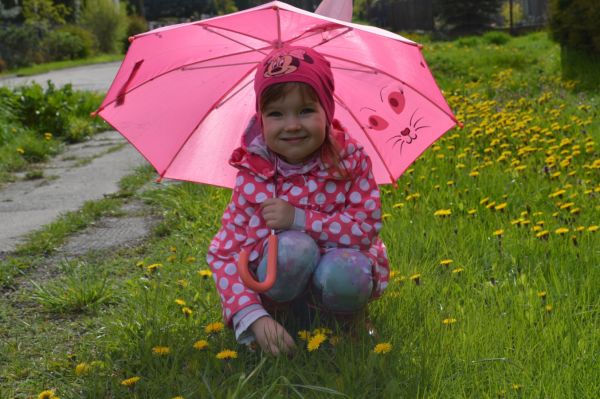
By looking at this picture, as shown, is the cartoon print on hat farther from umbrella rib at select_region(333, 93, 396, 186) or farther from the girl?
umbrella rib at select_region(333, 93, 396, 186)

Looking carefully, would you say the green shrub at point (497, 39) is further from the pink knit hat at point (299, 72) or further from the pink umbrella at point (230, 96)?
the pink knit hat at point (299, 72)

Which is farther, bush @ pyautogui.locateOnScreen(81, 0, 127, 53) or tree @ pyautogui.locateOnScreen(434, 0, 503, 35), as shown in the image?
bush @ pyautogui.locateOnScreen(81, 0, 127, 53)

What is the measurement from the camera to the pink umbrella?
2879mm

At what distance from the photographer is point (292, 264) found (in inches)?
99.7

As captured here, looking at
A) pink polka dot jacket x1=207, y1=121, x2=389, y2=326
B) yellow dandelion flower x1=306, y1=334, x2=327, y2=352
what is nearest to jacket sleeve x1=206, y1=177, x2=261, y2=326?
pink polka dot jacket x1=207, y1=121, x2=389, y2=326

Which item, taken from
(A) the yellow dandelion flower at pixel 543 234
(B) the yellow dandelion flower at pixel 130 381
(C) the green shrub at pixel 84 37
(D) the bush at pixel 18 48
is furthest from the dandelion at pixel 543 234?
(C) the green shrub at pixel 84 37

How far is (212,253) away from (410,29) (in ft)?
82.9

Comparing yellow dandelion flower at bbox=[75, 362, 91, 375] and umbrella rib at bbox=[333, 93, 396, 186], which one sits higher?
umbrella rib at bbox=[333, 93, 396, 186]

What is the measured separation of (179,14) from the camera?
45156 millimetres

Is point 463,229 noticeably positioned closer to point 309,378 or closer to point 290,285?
point 290,285

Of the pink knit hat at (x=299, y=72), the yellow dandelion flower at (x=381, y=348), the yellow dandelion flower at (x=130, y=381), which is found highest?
the pink knit hat at (x=299, y=72)

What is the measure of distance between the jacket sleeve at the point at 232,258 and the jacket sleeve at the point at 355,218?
0.25 m

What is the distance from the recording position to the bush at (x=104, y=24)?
37000mm

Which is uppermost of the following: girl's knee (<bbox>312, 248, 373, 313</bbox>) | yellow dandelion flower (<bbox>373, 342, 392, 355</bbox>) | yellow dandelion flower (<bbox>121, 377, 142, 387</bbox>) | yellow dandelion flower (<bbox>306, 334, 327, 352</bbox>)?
girl's knee (<bbox>312, 248, 373, 313</bbox>)
